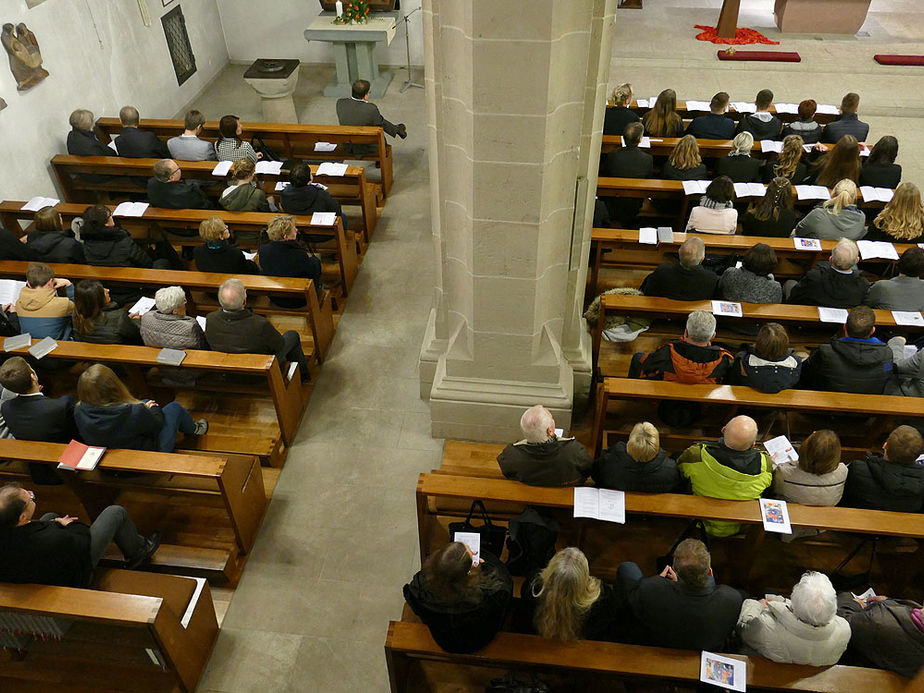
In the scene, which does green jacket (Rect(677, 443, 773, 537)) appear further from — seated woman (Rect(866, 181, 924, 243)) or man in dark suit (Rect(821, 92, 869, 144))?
man in dark suit (Rect(821, 92, 869, 144))

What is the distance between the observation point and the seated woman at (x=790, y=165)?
256 inches

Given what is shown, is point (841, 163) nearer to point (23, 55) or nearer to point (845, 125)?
point (845, 125)

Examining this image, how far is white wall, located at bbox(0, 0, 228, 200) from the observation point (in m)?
7.20

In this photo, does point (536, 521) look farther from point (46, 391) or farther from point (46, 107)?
point (46, 107)

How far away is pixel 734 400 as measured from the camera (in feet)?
14.4

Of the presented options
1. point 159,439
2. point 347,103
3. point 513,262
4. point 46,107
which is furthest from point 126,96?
point 513,262

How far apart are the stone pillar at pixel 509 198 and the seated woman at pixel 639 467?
1.10 m

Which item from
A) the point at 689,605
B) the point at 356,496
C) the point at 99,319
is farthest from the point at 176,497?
the point at 689,605

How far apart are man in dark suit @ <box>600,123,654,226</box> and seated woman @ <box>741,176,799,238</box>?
113 cm

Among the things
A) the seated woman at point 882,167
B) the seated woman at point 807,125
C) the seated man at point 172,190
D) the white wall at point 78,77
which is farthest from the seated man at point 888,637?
the white wall at point 78,77

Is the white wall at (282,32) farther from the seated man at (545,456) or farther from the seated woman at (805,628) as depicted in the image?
the seated woman at (805,628)

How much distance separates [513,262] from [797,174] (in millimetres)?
4070

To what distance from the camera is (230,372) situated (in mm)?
4918

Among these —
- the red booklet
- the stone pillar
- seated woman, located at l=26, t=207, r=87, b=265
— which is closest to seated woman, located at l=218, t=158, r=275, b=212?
seated woman, located at l=26, t=207, r=87, b=265
